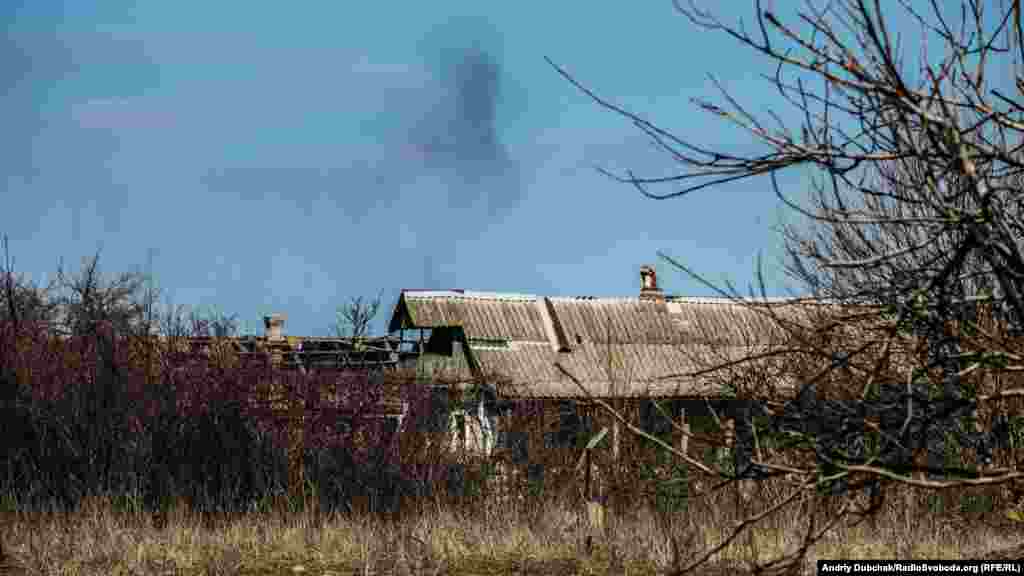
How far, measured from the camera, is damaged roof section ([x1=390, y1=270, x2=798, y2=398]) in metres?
30.9

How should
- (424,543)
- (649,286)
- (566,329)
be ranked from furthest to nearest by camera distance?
(649,286) → (566,329) → (424,543)

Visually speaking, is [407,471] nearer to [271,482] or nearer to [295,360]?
[271,482]

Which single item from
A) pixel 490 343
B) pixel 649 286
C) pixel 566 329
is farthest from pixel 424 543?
pixel 649 286

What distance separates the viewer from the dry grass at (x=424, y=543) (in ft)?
Answer: 27.7

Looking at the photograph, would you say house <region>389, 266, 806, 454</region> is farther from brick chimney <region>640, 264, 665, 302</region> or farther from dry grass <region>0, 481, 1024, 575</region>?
dry grass <region>0, 481, 1024, 575</region>

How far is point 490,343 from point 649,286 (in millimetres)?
6144

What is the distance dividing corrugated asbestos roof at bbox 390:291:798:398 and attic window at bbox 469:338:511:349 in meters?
0.03

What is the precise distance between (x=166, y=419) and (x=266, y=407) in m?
1.12

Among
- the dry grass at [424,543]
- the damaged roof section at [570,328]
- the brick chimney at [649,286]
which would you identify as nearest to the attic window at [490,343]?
the damaged roof section at [570,328]

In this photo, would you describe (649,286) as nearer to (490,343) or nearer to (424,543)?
(490,343)

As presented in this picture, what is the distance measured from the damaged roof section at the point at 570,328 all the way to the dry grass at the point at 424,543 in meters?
18.3

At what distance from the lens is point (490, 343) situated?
103 feet

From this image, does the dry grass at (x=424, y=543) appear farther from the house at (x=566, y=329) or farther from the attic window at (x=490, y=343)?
the attic window at (x=490, y=343)

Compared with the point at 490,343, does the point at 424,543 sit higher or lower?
lower
